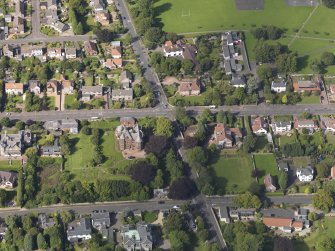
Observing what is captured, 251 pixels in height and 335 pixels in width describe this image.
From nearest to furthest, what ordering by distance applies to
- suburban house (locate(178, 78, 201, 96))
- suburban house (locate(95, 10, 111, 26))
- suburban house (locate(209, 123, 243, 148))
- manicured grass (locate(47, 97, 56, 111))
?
suburban house (locate(209, 123, 243, 148)) < manicured grass (locate(47, 97, 56, 111)) < suburban house (locate(178, 78, 201, 96)) < suburban house (locate(95, 10, 111, 26))

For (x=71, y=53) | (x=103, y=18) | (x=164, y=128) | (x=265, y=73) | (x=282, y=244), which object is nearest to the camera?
(x=282, y=244)

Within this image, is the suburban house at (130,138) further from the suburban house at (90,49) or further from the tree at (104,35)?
the tree at (104,35)

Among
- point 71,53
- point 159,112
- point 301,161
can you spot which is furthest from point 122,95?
point 301,161

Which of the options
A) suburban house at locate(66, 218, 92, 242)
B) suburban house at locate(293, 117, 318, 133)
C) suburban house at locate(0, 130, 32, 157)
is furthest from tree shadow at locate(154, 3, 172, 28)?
suburban house at locate(66, 218, 92, 242)

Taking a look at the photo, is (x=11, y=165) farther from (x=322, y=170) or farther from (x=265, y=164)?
(x=322, y=170)

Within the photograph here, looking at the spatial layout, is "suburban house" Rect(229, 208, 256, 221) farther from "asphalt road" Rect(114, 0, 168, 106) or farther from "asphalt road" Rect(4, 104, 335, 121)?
"asphalt road" Rect(114, 0, 168, 106)

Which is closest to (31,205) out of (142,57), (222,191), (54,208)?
(54,208)
